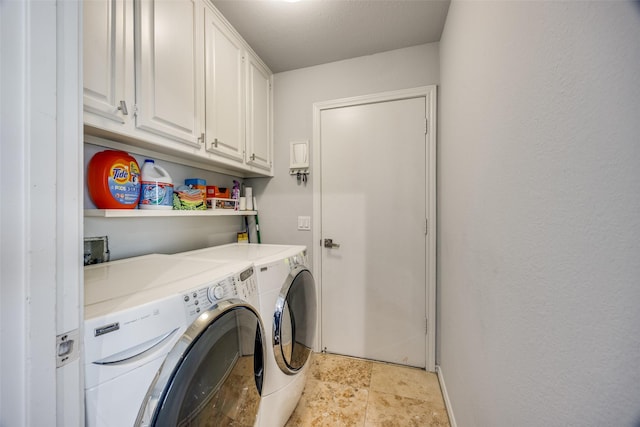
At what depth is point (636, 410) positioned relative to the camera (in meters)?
0.33

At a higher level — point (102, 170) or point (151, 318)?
point (102, 170)

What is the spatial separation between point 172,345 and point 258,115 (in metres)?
1.74

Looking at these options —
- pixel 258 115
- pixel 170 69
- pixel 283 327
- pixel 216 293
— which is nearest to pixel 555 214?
pixel 216 293

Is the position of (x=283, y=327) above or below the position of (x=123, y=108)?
below

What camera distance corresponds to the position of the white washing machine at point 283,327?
1.07 meters

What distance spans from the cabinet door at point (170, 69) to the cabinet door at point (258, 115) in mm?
481

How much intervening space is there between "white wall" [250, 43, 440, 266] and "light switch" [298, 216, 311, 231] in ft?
0.12

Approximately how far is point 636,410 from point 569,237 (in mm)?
266

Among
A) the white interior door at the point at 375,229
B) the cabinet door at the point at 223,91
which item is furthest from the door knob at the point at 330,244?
the cabinet door at the point at 223,91

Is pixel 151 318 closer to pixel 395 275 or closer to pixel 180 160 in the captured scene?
pixel 180 160

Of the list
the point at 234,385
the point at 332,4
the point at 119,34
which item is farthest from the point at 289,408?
the point at 332,4

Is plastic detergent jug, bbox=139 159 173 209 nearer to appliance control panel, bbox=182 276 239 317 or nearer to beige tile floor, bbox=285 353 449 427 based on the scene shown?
appliance control panel, bbox=182 276 239 317

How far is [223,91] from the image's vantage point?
5.09 feet

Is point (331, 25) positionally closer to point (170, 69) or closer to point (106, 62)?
point (170, 69)
